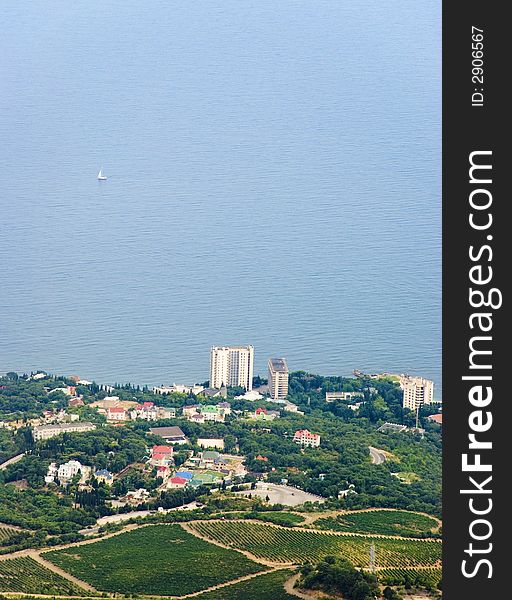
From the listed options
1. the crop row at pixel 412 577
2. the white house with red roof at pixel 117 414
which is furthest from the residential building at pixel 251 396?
the crop row at pixel 412 577

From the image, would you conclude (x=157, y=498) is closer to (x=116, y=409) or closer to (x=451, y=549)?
(x=116, y=409)

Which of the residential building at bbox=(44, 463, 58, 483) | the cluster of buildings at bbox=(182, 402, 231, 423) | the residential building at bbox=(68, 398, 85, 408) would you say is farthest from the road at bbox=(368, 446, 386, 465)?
the residential building at bbox=(68, 398, 85, 408)

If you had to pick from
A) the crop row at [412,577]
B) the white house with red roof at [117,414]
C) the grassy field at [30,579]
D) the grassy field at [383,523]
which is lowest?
the grassy field at [30,579]

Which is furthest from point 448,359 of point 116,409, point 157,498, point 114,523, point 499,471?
point 116,409

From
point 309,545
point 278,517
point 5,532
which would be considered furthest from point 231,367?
point 309,545

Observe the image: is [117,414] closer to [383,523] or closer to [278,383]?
[278,383]

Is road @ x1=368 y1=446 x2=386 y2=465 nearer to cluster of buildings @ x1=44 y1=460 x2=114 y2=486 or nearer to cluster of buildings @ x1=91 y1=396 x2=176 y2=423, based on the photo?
cluster of buildings @ x1=91 y1=396 x2=176 y2=423

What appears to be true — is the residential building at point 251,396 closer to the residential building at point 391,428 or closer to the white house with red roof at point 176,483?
the residential building at point 391,428
